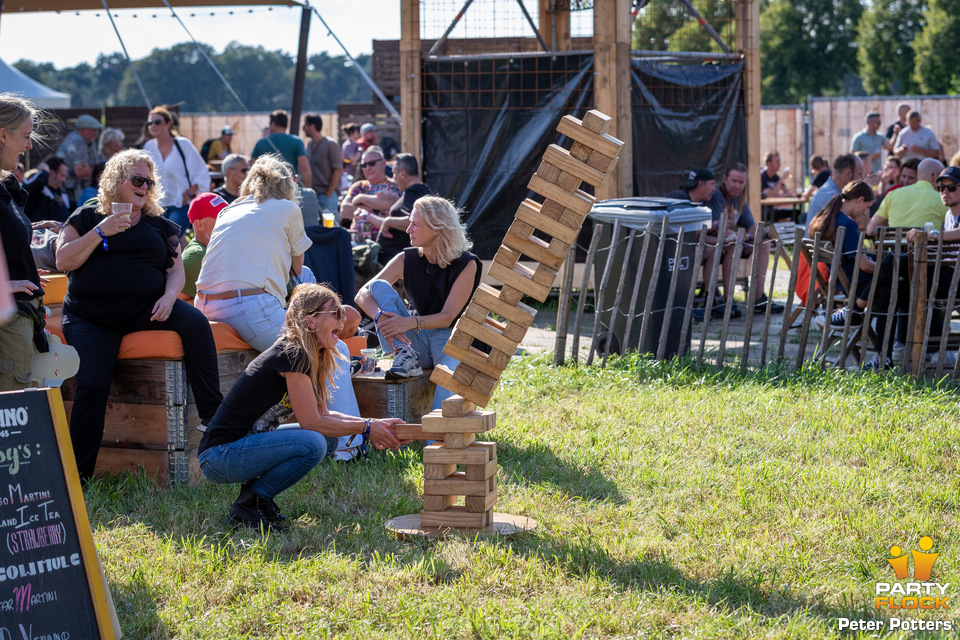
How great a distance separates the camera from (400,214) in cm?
820

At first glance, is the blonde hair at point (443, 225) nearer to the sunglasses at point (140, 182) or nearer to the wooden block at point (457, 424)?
the sunglasses at point (140, 182)

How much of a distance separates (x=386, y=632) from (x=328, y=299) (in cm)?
139

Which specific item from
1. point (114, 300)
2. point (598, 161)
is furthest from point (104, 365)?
point (598, 161)

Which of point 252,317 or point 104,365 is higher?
point 252,317

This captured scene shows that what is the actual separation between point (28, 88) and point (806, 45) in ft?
157

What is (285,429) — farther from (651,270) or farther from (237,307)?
(651,270)

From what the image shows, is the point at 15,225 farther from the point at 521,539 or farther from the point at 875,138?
the point at 875,138

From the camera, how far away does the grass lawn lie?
126 inches

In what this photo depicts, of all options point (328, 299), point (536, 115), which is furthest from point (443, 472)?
point (536, 115)

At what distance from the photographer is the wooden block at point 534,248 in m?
3.68

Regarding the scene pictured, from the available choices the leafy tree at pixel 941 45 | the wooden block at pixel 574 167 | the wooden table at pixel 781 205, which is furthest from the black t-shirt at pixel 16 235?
the leafy tree at pixel 941 45

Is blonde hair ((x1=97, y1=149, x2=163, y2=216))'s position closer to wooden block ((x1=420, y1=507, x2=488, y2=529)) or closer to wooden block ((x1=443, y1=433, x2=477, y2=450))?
wooden block ((x1=443, y1=433, x2=477, y2=450))

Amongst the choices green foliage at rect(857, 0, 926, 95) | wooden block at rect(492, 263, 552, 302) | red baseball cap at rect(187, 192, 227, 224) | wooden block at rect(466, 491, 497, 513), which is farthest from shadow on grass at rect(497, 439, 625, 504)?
green foliage at rect(857, 0, 926, 95)

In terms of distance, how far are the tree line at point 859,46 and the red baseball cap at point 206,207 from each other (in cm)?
3870
